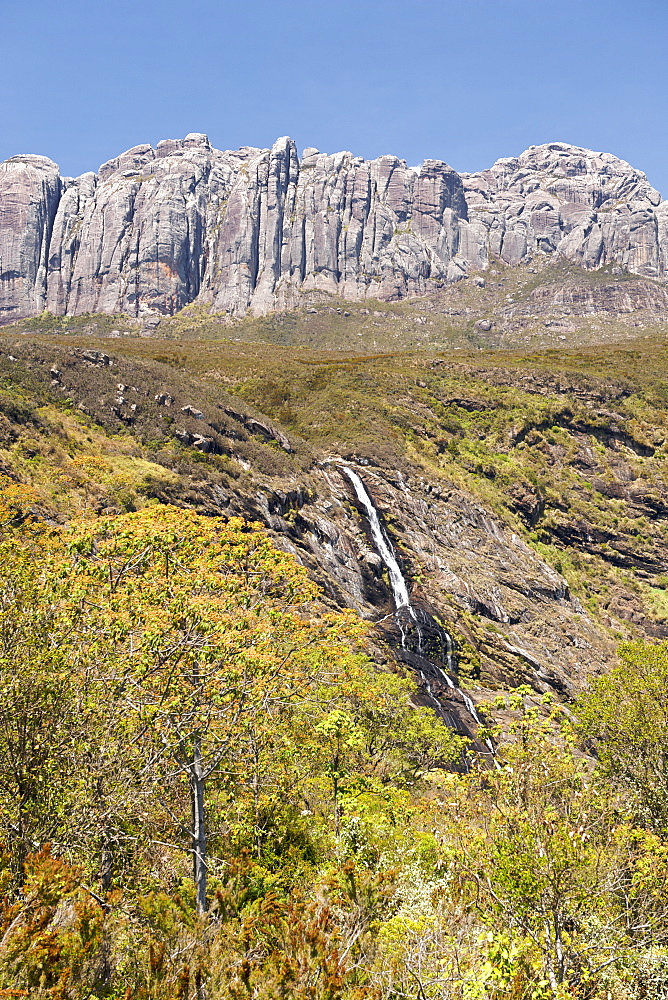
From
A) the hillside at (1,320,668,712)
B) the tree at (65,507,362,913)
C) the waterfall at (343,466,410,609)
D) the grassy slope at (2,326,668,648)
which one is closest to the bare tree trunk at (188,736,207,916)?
the tree at (65,507,362,913)

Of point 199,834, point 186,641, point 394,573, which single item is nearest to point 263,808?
point 199,834

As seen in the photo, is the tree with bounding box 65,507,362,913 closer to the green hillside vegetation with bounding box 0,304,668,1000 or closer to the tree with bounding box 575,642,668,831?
the green hillside vegetation with bounding box 0,304,668,1000

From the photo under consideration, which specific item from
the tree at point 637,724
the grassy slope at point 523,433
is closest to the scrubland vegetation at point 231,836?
A: the tree at point 637,724

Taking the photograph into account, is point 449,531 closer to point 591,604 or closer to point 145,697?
point 591,604

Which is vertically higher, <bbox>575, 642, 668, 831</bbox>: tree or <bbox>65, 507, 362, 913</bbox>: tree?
<bbox>65, 507, 362, 913</bbox>: tree

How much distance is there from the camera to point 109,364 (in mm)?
36656

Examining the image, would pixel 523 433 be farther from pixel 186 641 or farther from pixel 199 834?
pixel 199 834

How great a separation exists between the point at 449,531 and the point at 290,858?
32.2 meters

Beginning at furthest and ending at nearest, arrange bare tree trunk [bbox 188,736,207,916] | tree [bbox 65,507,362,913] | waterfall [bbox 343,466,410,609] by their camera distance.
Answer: waterfall [bbox 343,466,410,609] < tree [bbox 65,507,362,913] < bare tree trunk [bbox 188,736,207,916]

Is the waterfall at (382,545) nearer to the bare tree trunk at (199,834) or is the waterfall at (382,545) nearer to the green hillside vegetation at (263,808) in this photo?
the green hillside vegetation at (263,808)

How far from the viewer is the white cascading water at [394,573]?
26578mm

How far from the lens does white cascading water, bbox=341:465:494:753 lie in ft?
87.2

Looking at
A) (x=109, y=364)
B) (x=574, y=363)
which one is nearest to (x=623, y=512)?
(x=574, y=363)

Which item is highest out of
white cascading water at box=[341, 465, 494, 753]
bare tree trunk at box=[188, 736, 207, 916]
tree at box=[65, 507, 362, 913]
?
tree at box=[65, 507, 362, 913]
